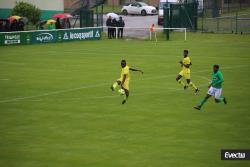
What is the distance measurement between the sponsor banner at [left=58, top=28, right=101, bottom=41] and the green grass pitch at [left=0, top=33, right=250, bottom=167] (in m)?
11.3

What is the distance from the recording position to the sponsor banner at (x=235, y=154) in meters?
18.8

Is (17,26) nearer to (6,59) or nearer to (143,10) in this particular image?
(6,59)

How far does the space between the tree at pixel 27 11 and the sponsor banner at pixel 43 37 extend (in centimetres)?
1165

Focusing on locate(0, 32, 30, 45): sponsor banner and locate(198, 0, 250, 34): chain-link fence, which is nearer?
locate(0, 32, 30, 45): sponsor banner

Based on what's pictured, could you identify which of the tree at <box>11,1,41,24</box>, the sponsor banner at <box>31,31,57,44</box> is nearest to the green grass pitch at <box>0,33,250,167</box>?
the sponsor banner at <box>31,31,57,44</box>

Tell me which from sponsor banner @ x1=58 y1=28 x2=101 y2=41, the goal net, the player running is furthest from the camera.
Result: the goal net

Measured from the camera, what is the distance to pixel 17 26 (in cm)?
5719

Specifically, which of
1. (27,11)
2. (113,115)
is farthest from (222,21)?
(113,115)

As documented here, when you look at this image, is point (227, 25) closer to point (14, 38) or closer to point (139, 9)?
point (14, 38)

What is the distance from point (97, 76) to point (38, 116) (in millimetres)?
11240

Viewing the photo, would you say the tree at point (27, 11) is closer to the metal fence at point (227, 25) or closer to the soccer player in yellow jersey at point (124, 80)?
the metal fence at point (227, 25)

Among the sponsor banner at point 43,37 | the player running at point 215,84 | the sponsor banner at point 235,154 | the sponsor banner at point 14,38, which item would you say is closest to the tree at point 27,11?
the sponsor banner at point 43,37

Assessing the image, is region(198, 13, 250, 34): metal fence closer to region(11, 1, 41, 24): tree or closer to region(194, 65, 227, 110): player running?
region(11, 1, 41, 24): tree

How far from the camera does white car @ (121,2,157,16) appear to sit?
8800 centimetres
